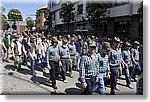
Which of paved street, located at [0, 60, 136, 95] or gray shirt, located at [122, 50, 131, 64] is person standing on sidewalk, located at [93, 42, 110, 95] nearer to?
paved street, located at [0, 60, 136, 95]

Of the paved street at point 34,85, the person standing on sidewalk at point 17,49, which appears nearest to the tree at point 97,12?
the paved street at point 34,85

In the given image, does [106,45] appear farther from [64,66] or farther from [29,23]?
[29,23]

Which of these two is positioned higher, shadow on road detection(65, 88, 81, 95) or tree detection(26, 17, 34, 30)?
tree detection(26, 17, 34, 30)

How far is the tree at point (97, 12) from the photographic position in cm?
568

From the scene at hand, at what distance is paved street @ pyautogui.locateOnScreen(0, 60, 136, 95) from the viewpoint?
18.2 feet

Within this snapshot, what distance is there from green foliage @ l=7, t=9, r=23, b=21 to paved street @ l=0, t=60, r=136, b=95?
86cm

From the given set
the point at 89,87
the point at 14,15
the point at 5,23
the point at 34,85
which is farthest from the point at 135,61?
the point at 5,23

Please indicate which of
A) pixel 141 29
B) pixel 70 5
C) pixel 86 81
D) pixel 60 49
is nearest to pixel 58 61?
pixel 60 49

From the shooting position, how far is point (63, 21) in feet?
19.2

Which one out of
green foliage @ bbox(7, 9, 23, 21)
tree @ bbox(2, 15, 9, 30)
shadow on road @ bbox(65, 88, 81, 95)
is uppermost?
green foliage @ bbox(7, 9, 23, 21)

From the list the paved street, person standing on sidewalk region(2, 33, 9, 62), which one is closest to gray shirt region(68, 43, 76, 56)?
the paved street

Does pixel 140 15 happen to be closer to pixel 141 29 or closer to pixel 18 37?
pixel 141 29

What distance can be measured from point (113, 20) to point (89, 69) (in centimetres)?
110

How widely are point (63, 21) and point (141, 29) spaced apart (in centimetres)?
143
